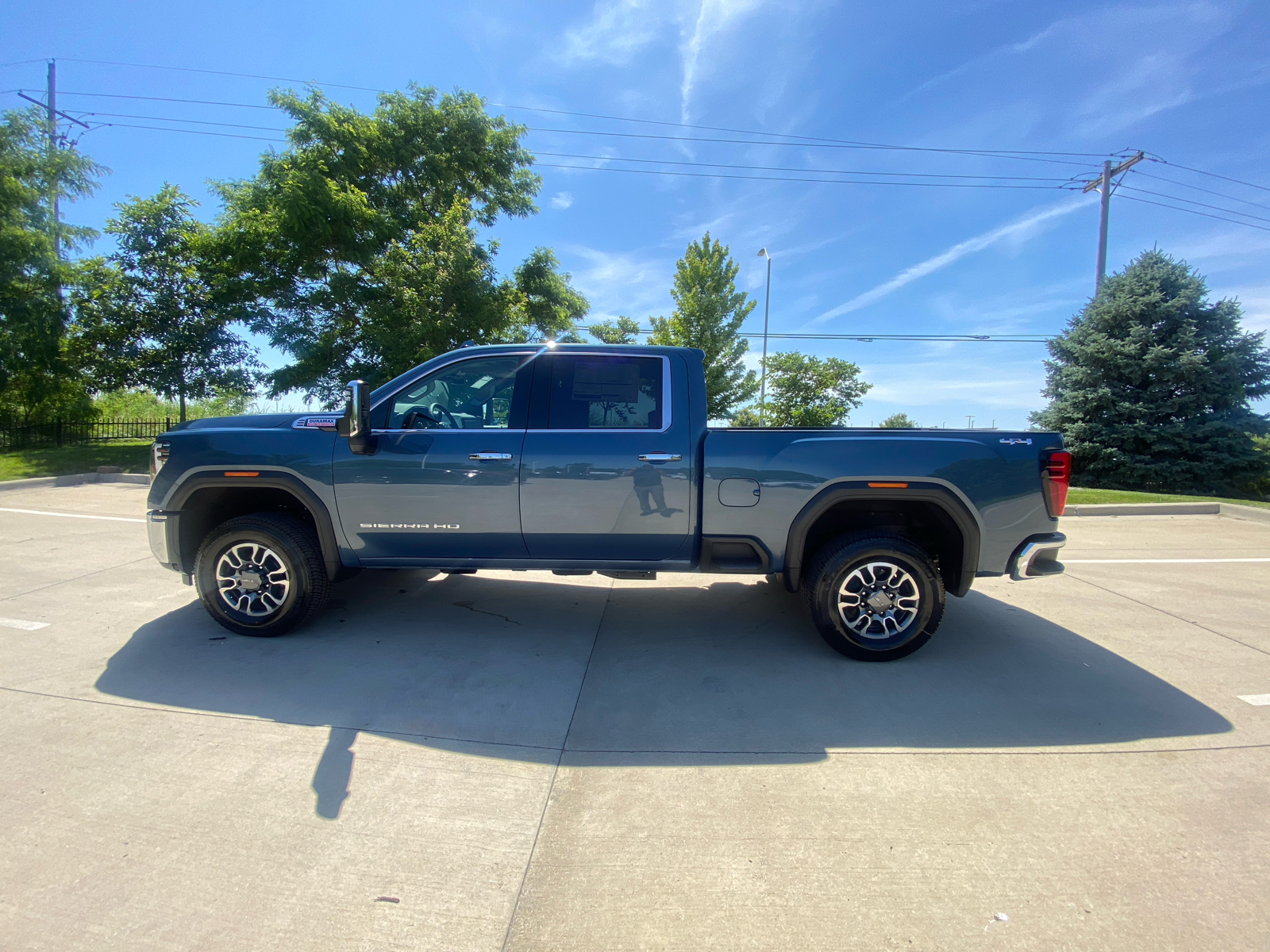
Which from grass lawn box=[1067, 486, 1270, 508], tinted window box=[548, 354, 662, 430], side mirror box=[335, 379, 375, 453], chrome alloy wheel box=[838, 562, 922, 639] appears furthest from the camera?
grass lawn box=[1067, 486, 1270, 508]

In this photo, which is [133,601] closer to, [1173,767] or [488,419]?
[488,419]

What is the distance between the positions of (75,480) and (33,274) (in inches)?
369

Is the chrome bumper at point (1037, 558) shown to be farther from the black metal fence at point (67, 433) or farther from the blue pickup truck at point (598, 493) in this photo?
the black metal fence at point (67, 433)

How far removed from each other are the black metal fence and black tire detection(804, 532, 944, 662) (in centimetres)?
1876

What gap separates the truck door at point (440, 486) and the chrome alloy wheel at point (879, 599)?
213 centimetres

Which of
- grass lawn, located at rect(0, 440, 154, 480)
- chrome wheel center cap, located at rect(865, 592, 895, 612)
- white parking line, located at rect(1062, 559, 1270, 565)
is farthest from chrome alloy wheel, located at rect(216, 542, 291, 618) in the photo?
grass lawn, located at rect(0, 440, 154, 480)

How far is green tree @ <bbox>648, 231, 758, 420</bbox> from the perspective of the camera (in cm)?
2158

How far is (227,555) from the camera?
156 inches

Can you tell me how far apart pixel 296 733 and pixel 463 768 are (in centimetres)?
90

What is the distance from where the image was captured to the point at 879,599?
147 inches

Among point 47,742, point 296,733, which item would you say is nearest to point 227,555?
point 47,742

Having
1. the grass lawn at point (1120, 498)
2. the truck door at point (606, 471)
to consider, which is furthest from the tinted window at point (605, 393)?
the grass lawn at point (1120, 498)

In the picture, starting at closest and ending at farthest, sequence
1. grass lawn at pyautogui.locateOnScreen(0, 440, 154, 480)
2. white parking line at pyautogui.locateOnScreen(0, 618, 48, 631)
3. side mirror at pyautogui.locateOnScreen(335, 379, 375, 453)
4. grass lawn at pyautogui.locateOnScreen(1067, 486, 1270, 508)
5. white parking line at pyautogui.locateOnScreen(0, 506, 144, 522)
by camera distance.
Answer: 1. side mirror at pyautogui.locateOnScreen(335, 379, 375, 453)
2. white parking line at pyautogui.locateOnScreen(0, 618, 48, 631)
3. white parking line at pyautogui.locateOnScreen(0, 506, 144, 522)
4. grass lawn at pyautogui.locateOnScreen(1067, 486, 1270, 508)
5. grass lawn at pyautogui.locateOnScreen(0, 440, 154, 480)

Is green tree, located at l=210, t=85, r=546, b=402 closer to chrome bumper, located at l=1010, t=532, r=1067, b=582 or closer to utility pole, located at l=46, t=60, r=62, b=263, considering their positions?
utility pole, located at l=46, t=60, r=62, b=263
